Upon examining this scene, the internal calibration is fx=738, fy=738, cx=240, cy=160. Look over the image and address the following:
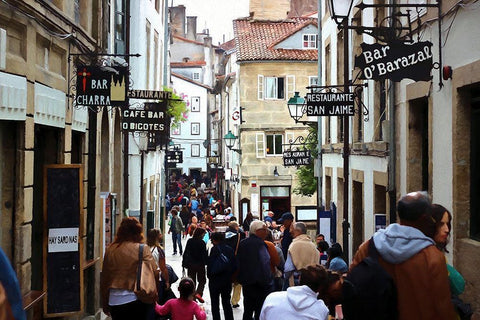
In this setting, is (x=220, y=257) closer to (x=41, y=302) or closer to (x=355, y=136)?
(x=41, y=302)

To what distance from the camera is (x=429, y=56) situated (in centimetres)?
919

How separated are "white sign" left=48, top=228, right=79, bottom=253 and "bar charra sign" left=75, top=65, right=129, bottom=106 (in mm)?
1986

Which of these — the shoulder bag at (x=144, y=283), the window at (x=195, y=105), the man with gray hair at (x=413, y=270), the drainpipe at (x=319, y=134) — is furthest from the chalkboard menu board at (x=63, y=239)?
the window at (x=195, y=105)

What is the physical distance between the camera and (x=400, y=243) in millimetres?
4523

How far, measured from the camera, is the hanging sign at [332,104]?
13.8 m

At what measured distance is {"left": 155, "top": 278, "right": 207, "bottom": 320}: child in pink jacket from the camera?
8.88m

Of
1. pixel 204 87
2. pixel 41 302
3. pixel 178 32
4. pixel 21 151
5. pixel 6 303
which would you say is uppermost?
pixel 178 32

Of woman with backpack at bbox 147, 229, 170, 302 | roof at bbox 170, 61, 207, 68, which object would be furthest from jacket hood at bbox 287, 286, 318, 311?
roof at bbox 170, 61, 207, 68

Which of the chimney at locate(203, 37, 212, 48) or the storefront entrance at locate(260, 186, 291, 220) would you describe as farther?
the chimney at locate(203, 37, 212, 48)

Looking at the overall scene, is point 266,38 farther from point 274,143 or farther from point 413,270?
point 413,270

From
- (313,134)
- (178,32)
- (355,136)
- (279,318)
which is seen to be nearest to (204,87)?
(178,32)

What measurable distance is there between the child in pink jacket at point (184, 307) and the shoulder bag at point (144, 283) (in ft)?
3.49

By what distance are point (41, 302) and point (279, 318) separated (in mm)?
4928

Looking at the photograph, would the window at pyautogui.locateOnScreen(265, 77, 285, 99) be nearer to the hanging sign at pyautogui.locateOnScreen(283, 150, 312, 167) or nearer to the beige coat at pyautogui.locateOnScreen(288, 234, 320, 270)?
the hanging sign at pyautogui.locateOnScreen(283, 150, 312, 167)
